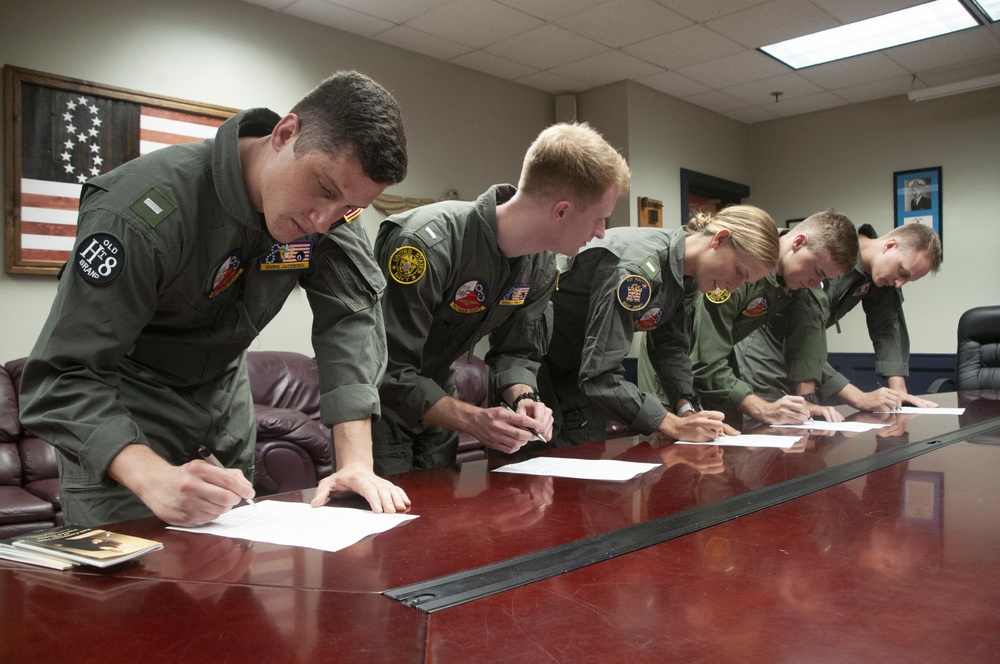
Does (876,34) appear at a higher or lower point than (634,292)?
higher

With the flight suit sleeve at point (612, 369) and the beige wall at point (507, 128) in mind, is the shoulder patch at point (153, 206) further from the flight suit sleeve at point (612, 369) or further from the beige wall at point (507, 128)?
the beige wall at point (507, 128)

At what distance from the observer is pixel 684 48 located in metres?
5.26

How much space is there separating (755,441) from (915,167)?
547cm

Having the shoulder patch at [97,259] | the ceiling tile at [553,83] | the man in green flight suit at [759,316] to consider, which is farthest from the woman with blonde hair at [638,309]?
the ceiling tile at [553,83]

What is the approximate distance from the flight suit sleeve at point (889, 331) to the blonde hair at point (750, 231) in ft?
5.58

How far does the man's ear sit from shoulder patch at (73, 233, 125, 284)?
0.29 m

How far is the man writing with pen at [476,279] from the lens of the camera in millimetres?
1701

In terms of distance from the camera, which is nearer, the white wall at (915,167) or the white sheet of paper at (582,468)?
the white sheet of paper at (582,468)

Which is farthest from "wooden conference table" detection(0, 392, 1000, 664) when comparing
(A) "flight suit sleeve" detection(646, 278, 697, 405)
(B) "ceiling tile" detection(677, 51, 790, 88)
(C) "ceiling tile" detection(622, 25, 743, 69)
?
(B) "ceiling tile" detection(677, 51, 790, 88)

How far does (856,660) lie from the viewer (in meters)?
0.63

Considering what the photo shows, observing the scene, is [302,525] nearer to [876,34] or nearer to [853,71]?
[876,34]

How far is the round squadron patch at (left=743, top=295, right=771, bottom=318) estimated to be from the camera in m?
2.78

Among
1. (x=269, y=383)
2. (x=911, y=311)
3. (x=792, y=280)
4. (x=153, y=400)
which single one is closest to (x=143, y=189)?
(x=153, y=400)

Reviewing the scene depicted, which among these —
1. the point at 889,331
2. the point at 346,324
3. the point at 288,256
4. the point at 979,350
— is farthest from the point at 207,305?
the point at 979,350
